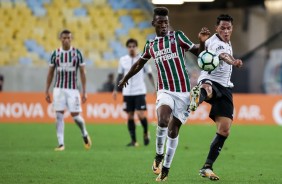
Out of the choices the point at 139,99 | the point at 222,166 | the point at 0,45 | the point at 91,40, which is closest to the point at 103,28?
the point at 91,40

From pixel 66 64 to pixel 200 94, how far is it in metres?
6.16

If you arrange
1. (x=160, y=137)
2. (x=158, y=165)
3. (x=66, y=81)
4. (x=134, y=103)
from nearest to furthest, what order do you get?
(x=160, y=137), (x=158, y=165), (x=66, y=81), (x=134, y=103)

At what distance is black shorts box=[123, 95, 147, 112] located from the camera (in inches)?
703

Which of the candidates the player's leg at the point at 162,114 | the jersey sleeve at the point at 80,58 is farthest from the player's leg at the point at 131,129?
the player's leg at the point at 162,114

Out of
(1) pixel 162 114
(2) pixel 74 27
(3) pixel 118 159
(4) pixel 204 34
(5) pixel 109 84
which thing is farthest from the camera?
(2) pixel 74 27

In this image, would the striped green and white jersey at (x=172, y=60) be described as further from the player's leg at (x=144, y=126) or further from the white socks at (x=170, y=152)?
the player's leg at (x=144, y=126)

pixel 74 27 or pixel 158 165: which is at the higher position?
pixel 74 27

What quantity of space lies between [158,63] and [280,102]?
1710cm

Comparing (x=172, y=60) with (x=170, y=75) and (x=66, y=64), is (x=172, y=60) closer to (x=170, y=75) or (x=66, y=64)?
(x=170, y=75)

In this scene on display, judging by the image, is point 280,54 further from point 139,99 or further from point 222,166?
point 222,166

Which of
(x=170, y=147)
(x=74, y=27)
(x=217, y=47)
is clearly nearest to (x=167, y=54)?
(x=217, y=47)

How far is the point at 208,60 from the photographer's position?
10.1 m

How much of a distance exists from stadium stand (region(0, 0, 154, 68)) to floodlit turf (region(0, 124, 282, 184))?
9.40 m

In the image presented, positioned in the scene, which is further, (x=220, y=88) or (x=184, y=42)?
(x=220, y=88)
